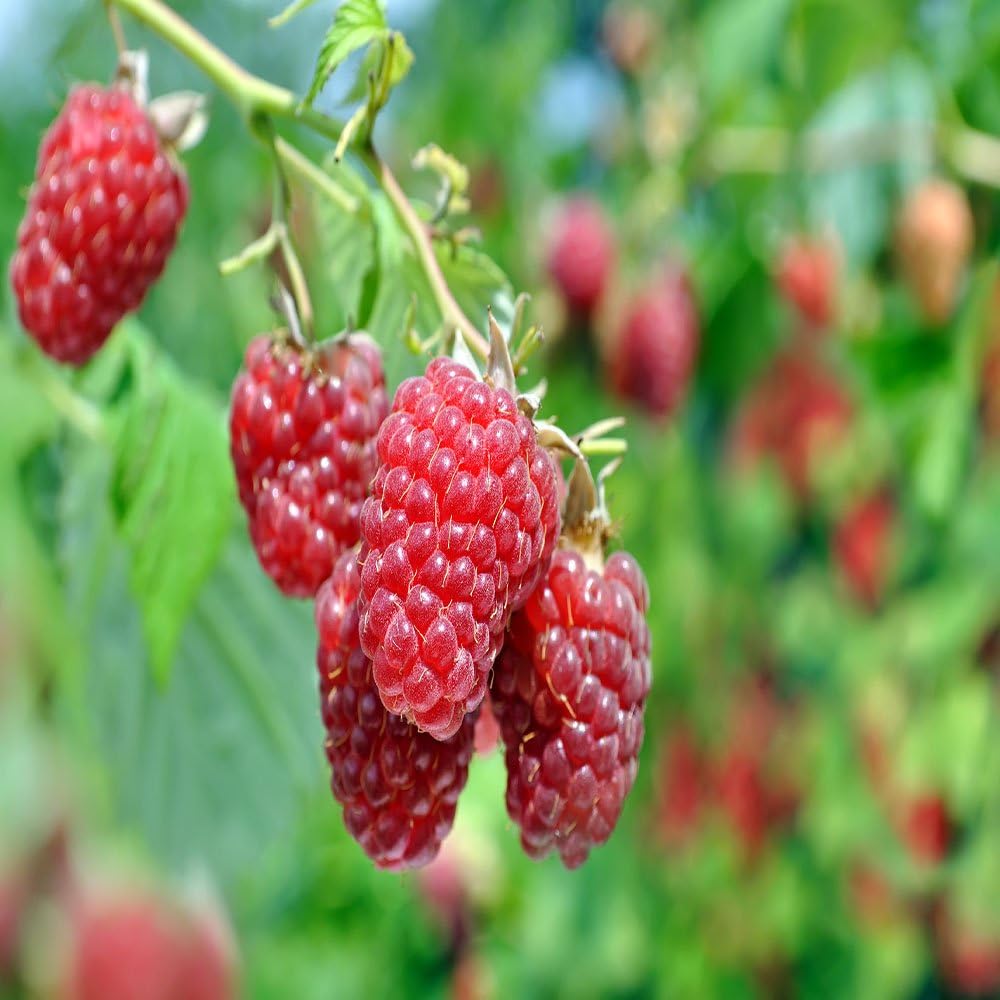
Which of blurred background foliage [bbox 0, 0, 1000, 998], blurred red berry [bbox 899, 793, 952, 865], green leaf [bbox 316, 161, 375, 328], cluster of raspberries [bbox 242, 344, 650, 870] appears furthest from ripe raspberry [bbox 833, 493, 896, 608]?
cluster of raspberries [bbox 242, 344, 650, 870]

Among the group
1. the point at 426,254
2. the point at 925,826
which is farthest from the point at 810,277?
the point at 426,254

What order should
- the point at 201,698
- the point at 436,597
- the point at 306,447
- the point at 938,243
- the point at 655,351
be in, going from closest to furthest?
the point at 436,597 → the point at 306,447 → the point at 201,698 → the point at 938,243 → the point at 655,351

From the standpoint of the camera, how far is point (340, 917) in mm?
2053

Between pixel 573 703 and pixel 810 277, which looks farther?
pixel 810 277

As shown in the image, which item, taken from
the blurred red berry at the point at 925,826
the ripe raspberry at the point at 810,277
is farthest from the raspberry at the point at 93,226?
the blurred red berry at the point at 925,826

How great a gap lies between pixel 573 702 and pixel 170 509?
26 centimetres

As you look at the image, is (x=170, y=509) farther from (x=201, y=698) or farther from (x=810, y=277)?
(x=810, y=277)

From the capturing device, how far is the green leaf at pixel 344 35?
0.54 metres

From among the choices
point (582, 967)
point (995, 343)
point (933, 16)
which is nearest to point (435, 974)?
point (582, 967)

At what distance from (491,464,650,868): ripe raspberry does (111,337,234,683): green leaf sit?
197 mm

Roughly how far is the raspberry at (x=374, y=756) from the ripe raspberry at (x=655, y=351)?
4.28 feet

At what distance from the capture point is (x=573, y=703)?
0.52 meters

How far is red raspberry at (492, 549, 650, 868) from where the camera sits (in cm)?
52

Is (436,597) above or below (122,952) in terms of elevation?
above
